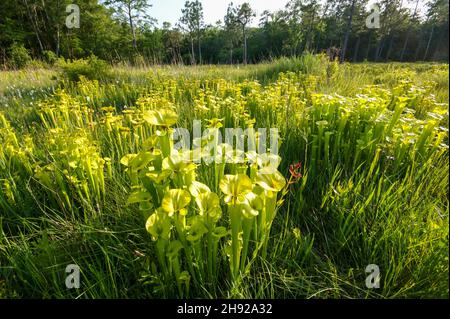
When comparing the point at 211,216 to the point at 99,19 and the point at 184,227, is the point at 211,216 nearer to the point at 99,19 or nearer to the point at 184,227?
the point at 184,227

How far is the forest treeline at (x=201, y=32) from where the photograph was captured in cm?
1664

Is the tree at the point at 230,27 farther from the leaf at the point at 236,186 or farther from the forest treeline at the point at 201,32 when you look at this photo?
→ the leaf at the point at 236,186

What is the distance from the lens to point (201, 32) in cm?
2794

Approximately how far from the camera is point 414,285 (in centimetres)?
108

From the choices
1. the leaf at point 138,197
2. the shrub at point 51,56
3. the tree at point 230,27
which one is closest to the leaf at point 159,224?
the leaf at point 138,197

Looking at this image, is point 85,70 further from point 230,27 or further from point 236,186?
point 230,27

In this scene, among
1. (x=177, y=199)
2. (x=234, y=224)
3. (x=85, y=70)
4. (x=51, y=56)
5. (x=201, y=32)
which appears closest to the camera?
(x=177, y=199)

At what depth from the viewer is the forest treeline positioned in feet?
54.6

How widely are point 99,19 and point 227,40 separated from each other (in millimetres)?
13362

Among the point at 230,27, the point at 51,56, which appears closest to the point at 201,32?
the point at 230,27

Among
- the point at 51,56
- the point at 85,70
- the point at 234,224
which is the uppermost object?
the point at 51,56

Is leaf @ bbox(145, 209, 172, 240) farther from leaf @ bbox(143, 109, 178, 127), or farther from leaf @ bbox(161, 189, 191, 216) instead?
leaf @ bbox(143, 109, 178, 127)

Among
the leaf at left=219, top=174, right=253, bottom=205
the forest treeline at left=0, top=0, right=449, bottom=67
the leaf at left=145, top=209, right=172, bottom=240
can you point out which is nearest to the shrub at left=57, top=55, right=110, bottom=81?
the forest treeline at left=0, top=0, right=449, bottom=67

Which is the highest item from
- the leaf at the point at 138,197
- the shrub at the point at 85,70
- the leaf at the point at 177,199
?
the shrub at the point at 85,70
